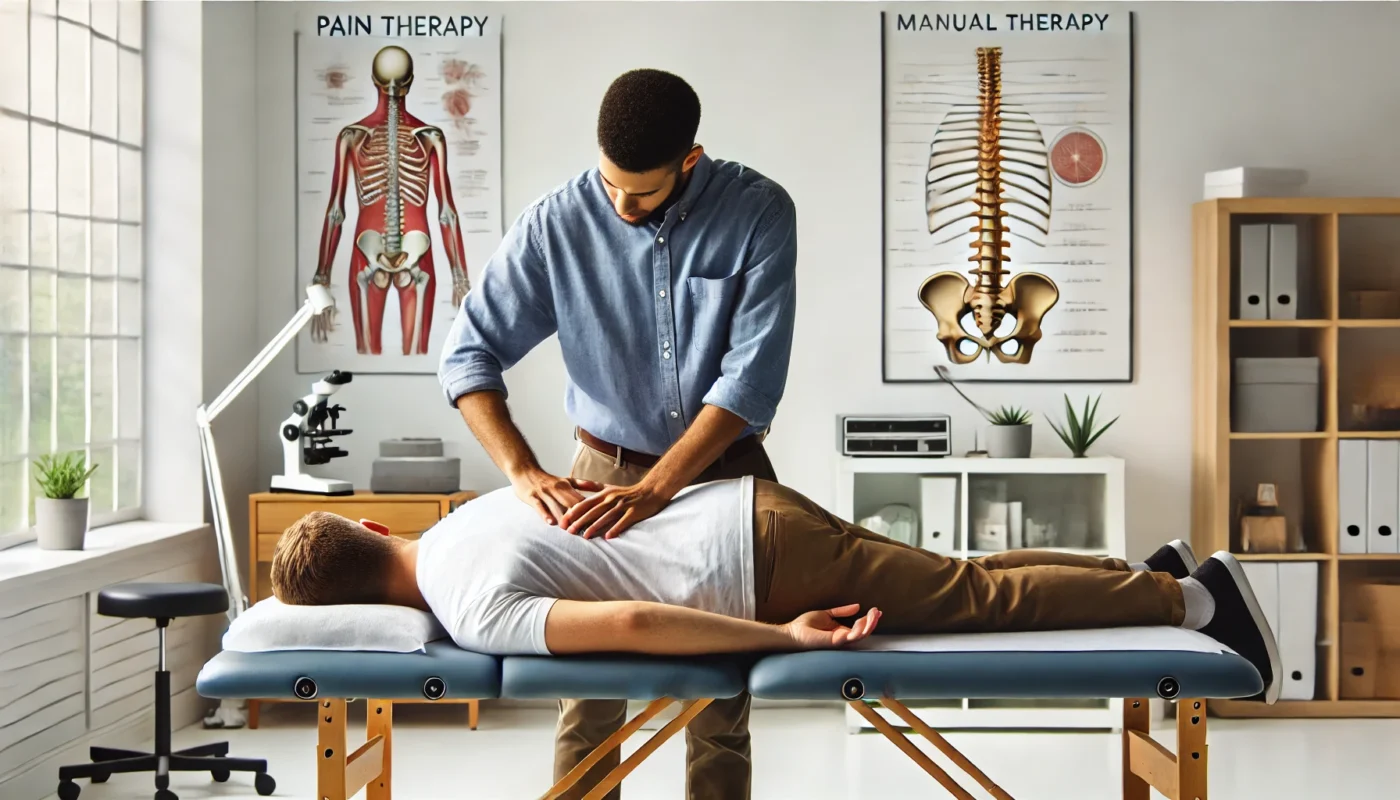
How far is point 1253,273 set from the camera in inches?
156

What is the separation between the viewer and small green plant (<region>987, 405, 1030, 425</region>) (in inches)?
155

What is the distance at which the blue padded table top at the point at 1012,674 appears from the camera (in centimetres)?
176

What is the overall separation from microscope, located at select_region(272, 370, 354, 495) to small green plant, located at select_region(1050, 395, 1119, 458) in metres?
2.19

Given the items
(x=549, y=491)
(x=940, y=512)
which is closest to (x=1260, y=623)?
(x=549, y=491)

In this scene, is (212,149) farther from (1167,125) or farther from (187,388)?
(1167,125)

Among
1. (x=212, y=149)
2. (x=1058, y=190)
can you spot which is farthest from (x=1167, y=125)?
(x=212, y=149)

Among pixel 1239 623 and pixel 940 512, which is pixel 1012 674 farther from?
pixel 940 512

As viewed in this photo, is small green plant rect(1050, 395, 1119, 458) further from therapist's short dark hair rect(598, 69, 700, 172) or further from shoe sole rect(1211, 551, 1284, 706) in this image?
therapist's short dark hair rect(598, 69, 700, 172)

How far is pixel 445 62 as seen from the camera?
13.6 ft

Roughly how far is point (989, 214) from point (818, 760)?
1783 millimetres

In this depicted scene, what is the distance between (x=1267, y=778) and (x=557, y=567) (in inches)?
91.8

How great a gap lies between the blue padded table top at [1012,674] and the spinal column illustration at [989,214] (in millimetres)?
2398

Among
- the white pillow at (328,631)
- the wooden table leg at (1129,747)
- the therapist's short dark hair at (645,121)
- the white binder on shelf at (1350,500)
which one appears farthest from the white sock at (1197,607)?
the white binder on shelf at (1350,500)

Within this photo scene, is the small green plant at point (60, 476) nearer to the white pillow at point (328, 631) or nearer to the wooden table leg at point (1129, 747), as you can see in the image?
the white pillow at point (328, 631)
